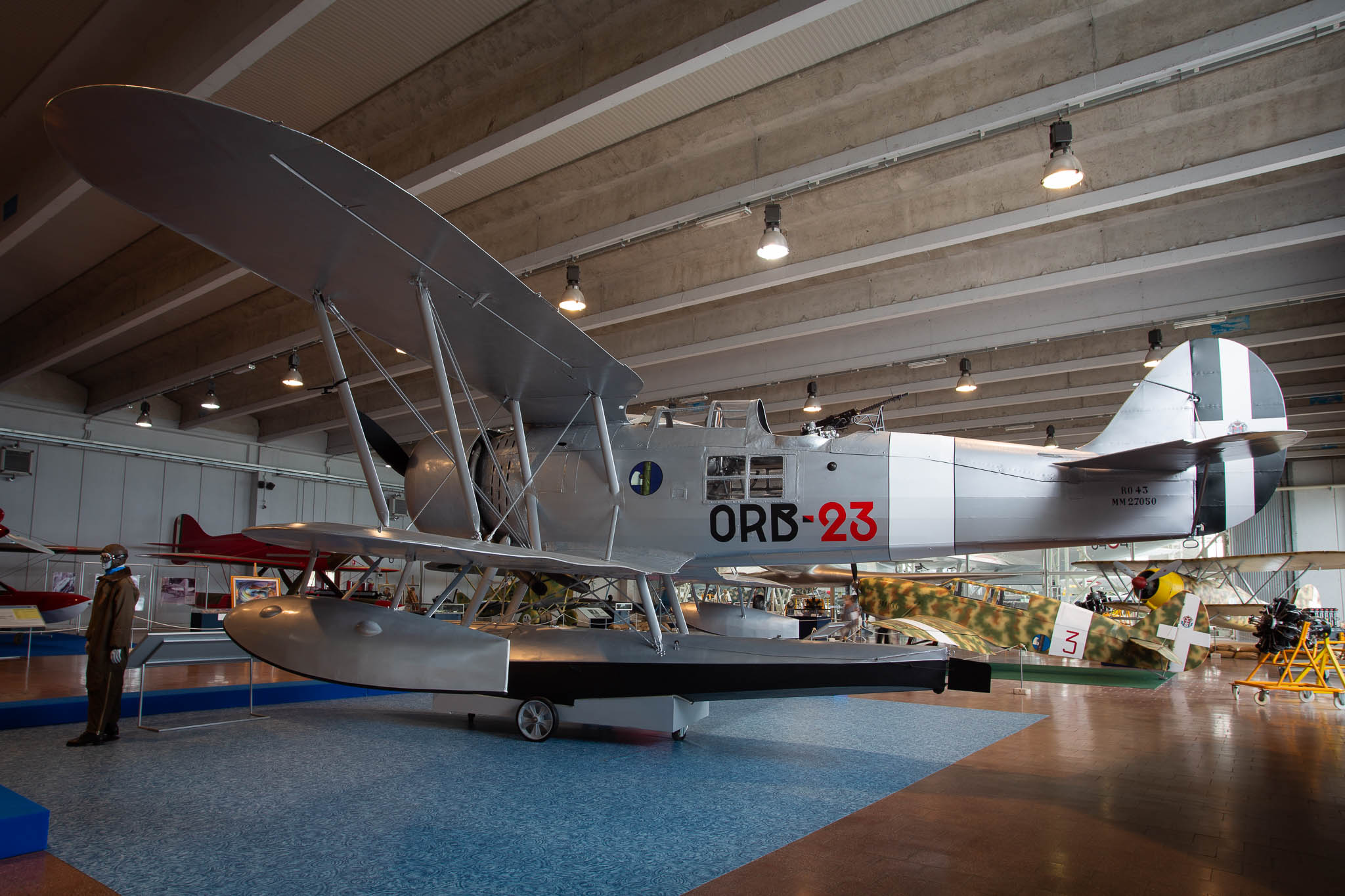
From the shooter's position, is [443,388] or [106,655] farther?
[106,655]

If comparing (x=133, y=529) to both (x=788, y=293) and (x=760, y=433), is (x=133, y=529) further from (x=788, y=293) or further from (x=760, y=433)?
(x=760, y=433)

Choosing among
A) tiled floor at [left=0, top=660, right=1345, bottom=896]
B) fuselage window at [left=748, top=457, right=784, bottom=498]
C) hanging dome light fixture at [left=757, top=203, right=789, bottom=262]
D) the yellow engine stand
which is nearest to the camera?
tiled floor at [left=0, top=660, right=1345, bottom=896]

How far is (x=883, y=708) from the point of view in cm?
901

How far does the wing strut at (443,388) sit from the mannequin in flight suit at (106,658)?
2848 mm

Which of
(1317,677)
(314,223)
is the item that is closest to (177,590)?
(314,223)

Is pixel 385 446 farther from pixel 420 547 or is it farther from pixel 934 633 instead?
pixel 934 633

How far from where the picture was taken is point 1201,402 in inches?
259

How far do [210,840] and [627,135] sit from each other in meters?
6.89

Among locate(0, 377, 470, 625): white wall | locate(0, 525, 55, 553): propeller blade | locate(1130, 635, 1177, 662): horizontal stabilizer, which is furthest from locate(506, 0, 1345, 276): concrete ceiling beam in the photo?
locate(0, 377, 470, 625): white wall

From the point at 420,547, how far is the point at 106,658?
3.16 metres

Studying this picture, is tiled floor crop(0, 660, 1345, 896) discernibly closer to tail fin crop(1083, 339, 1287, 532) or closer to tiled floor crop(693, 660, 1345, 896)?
tiled floor crop(693, 660, 1345, 896)

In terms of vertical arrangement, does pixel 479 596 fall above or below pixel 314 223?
below

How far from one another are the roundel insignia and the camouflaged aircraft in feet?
16.1

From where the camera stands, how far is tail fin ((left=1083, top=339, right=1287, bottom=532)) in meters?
6.43
